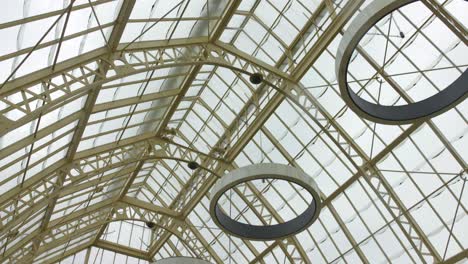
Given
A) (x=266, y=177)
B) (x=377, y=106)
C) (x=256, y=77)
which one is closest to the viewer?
(x=377, y=106)

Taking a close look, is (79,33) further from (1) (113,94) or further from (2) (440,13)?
(2) (440,13)

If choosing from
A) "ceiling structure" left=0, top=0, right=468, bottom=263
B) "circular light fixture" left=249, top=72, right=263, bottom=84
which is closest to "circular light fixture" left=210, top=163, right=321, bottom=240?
"ceiling structure" left=0, top=0, right=468, bottom=263

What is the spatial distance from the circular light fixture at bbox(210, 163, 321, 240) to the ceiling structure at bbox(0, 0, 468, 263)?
503 cm

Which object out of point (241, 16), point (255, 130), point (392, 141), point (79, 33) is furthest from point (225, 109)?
point (79, 33)

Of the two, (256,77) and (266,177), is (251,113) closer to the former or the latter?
(256,77)

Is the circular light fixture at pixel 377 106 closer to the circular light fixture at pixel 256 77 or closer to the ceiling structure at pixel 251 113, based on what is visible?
the ceiling structure at pixel 251 113

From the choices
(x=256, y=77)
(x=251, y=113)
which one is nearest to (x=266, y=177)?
(x=256, y=77)

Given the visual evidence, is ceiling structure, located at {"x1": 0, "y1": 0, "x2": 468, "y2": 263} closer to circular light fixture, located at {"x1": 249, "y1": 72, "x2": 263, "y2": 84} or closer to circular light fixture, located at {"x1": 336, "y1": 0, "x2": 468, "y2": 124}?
circular light fixture, located at {"x1": 249, "y1": 72, "x2": 263, "y2": 84}

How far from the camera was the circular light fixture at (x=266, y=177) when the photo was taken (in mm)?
23172

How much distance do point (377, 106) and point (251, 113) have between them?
41.1 ft

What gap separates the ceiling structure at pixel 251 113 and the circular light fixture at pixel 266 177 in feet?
16.5

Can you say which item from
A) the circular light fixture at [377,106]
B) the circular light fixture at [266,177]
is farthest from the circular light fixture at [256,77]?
the circular light fixture at [377,106]

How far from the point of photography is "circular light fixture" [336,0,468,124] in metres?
16.7

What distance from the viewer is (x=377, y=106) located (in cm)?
2175
